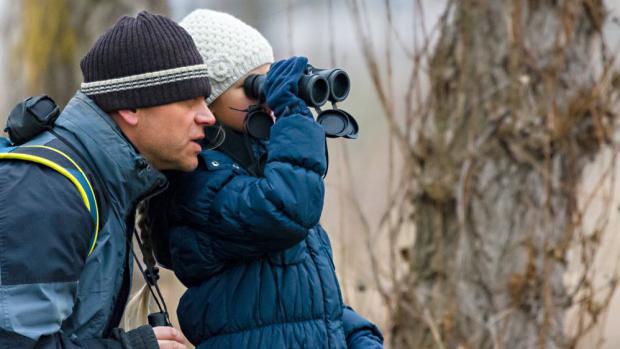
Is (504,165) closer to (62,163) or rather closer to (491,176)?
(491,176)

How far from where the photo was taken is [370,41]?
4312 millimetres

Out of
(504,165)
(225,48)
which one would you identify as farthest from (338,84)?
(504,165)

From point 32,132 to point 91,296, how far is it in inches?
14.3

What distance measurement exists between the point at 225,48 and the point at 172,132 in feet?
1.18

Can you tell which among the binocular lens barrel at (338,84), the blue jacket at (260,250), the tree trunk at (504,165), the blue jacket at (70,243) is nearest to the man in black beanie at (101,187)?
the blue jacket at (70,243)

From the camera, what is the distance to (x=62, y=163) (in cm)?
193

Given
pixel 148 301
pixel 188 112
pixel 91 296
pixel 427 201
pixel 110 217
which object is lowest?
pixel 427 201

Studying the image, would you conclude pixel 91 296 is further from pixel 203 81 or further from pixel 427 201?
pixel 427 201

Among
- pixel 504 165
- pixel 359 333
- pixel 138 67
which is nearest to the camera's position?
pixel 138 67

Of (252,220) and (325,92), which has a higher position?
(325,92)

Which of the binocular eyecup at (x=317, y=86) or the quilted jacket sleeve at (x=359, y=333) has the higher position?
the binocular eyecup at (x=317, y=86)

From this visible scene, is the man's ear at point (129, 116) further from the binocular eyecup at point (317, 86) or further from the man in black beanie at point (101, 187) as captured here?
the binocular eyecup at point (317, 86)

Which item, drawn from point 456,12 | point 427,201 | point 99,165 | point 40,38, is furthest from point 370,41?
point 99,165

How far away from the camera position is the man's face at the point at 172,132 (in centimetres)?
217
